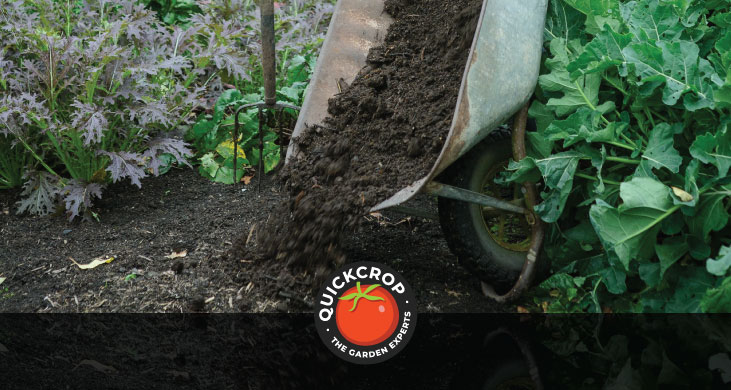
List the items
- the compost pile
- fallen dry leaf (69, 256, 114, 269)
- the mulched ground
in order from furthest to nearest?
fallen dry leaf (69, 256, 114, 269) → the mulched ground → the compost pile

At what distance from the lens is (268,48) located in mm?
3305

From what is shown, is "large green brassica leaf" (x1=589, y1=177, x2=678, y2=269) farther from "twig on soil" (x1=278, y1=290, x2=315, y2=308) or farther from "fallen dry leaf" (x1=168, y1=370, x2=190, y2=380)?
"fallen dry leaf" (x1=168, y1=370, x2=190, y2=380)

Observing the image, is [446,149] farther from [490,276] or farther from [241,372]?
[241,372]

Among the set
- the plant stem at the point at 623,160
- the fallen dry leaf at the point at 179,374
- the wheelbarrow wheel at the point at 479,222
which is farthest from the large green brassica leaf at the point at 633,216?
the fallen dry leaf at the point at 179,374

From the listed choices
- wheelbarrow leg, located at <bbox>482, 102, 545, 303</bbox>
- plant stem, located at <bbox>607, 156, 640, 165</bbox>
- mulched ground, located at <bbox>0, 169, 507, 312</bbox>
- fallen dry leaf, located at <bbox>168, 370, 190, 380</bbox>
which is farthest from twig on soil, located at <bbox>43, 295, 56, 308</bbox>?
plant stem, located at <bbox>607, 156, 640, 165</bbox>

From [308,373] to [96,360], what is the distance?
0.75 m

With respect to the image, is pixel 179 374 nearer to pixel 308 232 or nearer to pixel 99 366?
pixel 99 366

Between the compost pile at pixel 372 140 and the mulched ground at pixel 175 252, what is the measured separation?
0.48 ft

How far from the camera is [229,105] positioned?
12.9ft

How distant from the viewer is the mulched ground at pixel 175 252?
9.02 feet

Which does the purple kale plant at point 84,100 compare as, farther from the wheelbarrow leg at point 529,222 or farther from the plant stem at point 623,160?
the plant stem at point 623,160

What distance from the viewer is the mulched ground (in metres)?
2.75

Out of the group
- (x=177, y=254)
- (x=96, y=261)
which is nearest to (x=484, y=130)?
(x=177, y=254)

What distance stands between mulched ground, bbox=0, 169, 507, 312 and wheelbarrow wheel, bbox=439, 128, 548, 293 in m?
0.14
